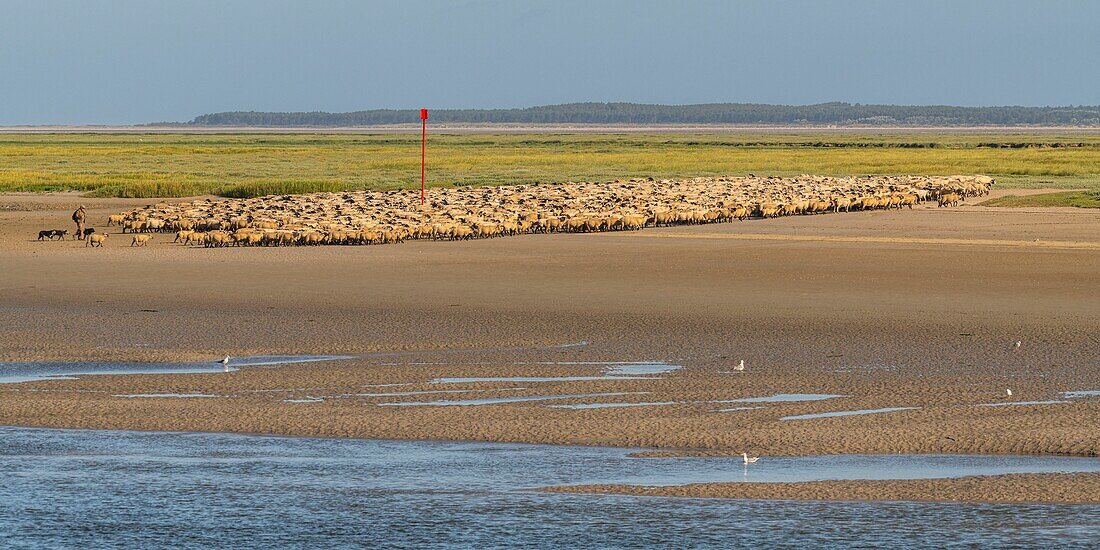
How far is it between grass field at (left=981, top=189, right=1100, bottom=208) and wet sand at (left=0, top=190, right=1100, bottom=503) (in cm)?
1165

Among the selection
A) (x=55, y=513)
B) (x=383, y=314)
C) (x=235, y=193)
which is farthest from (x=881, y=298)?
(x=235, y=193)

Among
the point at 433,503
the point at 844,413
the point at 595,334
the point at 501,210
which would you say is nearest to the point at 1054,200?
the point at 501,210

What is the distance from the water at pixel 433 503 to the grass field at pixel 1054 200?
1221 inches

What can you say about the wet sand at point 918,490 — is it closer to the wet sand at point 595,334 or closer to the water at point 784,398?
the wet sand at point 595,334

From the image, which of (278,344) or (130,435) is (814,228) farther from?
(130,435)

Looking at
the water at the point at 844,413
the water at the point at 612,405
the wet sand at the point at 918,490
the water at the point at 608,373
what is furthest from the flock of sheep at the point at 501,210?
the wet sand at the point at 918,490

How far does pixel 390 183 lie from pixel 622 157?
35409 millimetres

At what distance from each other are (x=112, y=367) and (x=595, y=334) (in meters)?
4.40

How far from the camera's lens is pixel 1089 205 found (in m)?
37.4

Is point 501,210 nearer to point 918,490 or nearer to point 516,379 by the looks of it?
point 516,379

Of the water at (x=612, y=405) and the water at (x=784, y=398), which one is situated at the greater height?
the water at (x=784, y=398)

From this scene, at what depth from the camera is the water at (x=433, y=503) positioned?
23.3 ft

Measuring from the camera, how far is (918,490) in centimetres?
806

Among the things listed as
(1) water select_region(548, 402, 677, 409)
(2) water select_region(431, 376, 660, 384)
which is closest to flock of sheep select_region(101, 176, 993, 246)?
(2) water select_region(431, 376, 660, 384)
